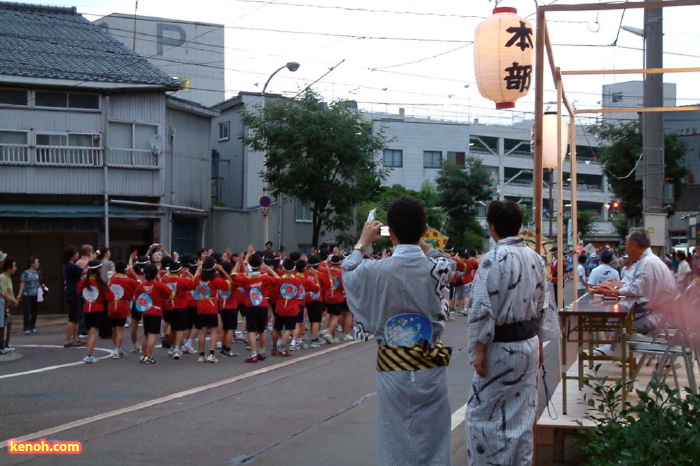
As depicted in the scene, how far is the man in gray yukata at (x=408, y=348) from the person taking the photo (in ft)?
15.5

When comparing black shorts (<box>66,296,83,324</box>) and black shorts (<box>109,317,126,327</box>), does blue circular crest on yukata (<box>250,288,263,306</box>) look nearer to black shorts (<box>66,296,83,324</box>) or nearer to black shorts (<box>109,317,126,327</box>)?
black shorts (<box>109,317,126,327</box>)

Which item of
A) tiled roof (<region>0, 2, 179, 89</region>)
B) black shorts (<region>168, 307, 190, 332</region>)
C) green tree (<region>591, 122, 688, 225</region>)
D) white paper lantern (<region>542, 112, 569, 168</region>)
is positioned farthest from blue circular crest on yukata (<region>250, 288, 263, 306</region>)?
green tree (<region>591, 122, 688, 225</region>)

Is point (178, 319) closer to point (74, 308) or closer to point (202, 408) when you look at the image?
point (74, 308)

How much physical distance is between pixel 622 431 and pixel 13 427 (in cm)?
686

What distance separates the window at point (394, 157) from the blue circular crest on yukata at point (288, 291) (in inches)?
1548

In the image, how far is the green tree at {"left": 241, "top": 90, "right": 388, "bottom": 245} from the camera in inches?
1167

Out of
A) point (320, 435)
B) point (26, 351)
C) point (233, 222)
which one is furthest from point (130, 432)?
point (233, 222)

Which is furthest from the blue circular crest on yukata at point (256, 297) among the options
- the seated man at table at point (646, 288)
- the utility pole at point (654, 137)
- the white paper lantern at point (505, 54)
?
the utility pole at point (654, 137)

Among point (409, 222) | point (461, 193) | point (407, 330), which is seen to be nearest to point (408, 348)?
point (407, 330)

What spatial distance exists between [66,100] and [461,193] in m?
23.0

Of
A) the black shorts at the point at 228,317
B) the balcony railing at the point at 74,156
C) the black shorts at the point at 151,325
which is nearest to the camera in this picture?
the black shorts at the point at 151,325

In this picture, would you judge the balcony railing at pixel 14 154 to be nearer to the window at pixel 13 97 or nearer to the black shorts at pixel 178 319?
the window at pixel 13 97

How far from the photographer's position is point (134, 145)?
2655 centimetres

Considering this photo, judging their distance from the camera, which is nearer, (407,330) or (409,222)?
(407,330)
